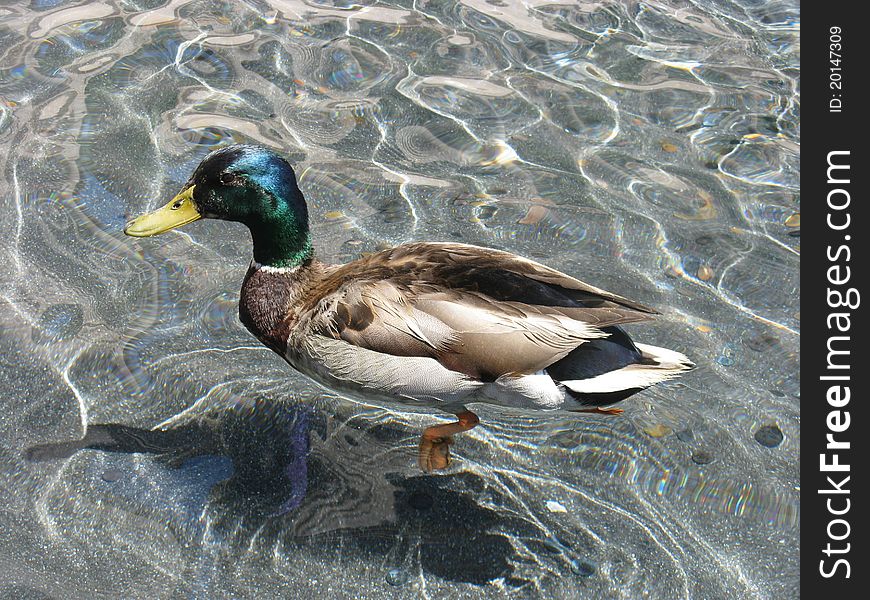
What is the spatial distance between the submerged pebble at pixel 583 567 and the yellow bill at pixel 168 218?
186cm

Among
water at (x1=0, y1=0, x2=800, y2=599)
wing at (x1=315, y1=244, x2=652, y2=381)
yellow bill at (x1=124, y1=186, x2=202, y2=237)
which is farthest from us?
yellow bill at (x1=124, y1=186, x2=202, y2=237)

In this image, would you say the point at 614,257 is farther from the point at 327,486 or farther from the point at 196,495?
the point at 196,495

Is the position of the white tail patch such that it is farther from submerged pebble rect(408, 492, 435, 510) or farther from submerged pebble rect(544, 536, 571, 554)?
submerged pebble rect(408, 492, 435, 510)

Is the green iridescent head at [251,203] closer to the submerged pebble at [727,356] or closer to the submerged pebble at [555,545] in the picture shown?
the submerged pebble at [555,545]

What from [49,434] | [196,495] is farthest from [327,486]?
[49,434]

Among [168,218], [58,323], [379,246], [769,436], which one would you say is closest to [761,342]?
[769,436]

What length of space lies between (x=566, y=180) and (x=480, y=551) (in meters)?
2.30

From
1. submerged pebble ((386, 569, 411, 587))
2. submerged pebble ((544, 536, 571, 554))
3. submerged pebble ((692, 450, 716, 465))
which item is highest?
submerged pebble ((692, 450, 716, 465))

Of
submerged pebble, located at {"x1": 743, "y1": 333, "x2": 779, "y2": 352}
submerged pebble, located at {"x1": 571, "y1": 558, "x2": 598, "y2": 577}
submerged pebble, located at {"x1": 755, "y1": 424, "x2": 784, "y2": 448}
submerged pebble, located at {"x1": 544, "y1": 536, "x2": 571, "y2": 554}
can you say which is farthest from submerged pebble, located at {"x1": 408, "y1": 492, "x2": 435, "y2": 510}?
submerged pebble, located at {"x1": 743, "y1": 333, "x2": 779, "y2": 352}

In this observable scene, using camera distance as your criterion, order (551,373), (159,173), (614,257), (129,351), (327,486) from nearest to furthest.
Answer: (551,373)
(327,486)
(129,351)
(614,257)
(159,173)

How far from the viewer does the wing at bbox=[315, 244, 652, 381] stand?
3.12 m

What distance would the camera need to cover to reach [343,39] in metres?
5.93

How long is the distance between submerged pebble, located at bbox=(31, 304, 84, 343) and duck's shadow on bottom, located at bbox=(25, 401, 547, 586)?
0.55 meters

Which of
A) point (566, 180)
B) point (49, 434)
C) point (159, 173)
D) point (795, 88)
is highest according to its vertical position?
point (795, 88)
